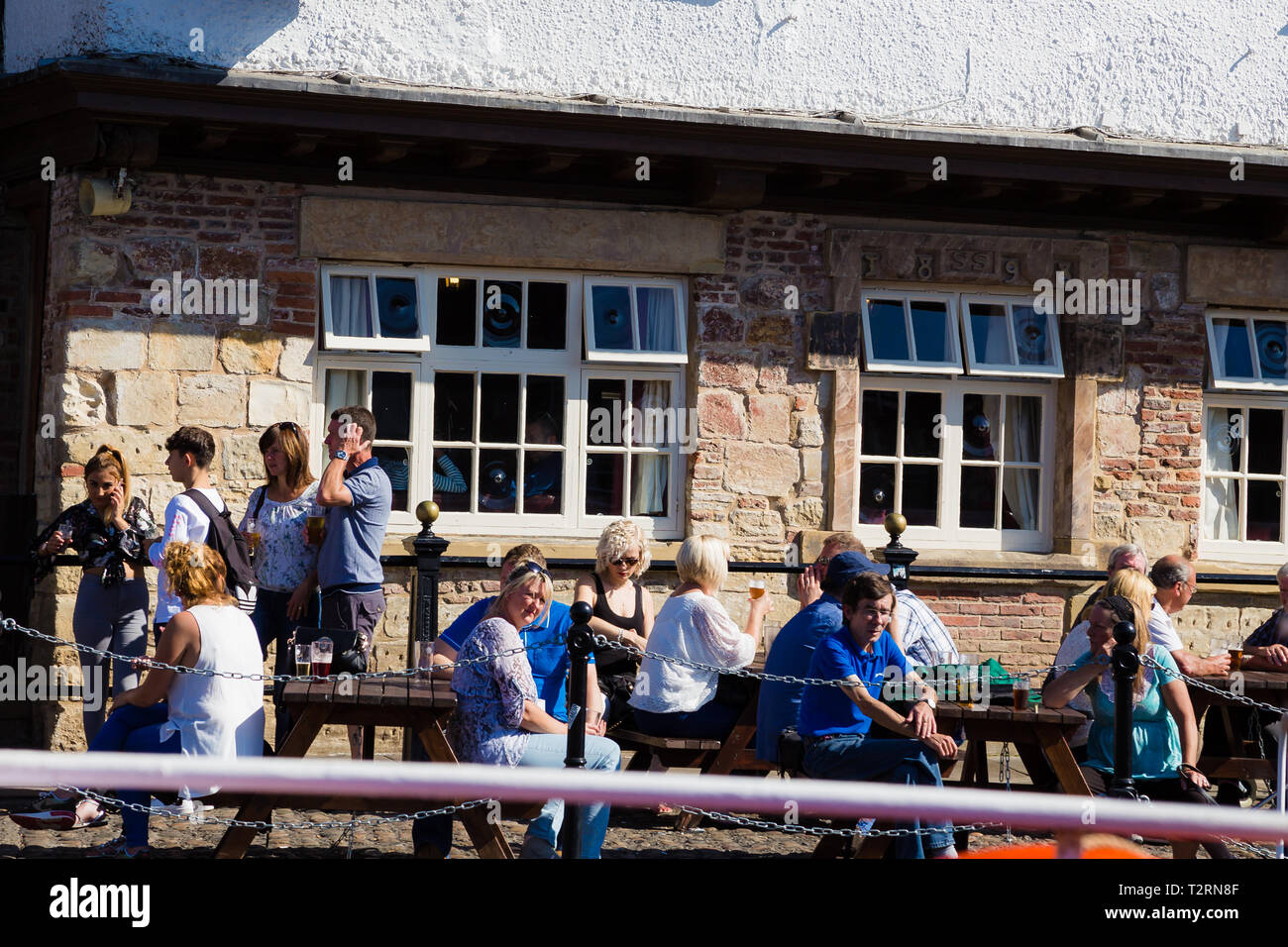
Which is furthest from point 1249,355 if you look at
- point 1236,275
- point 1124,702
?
point 1124,702

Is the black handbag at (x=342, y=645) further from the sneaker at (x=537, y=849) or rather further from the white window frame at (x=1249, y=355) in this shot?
the white window frame at (x=1249, y=355)

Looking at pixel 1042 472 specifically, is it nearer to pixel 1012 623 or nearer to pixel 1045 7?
pixel 1012 623

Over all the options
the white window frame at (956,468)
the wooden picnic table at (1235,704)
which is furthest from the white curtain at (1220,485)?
the wooden picnic table at (1235,704)

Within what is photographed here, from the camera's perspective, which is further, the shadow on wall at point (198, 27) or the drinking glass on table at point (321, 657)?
the shadow on wall at point (198, 27)

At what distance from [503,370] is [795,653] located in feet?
11.1

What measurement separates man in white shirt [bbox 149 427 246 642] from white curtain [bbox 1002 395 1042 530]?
4883 millimetres

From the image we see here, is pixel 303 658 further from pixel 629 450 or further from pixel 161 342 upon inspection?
pixel 629 450

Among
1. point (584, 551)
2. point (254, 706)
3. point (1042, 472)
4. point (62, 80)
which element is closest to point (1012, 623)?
point (1042, 472)

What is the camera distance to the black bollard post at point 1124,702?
6.12 metres

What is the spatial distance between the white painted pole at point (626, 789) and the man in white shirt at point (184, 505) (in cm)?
451

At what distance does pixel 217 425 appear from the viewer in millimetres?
8648

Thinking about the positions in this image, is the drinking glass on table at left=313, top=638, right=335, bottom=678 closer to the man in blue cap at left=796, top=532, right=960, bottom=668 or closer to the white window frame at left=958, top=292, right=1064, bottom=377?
the man in blue cap at left=796, top=532, right=960, bottom=668

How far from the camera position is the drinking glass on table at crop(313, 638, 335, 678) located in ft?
20.6
